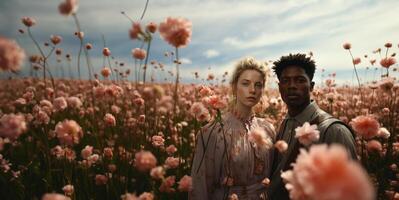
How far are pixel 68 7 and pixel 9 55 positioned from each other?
59 centimetres

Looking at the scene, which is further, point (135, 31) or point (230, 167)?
point (230, 167)

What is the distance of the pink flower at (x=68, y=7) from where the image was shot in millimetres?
2221

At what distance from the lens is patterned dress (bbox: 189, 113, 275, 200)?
11.1ft

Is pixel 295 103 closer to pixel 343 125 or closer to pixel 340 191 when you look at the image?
pixel 343 125

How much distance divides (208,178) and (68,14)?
7.30 ft

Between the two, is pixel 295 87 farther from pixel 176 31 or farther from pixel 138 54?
pixel 176 31

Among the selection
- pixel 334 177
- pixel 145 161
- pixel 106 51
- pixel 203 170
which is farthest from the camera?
pixel 106 51

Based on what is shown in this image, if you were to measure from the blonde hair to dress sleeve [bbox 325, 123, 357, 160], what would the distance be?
3.48ft

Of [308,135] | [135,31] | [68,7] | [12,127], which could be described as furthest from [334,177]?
[68,7]

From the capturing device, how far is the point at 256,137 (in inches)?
89.3

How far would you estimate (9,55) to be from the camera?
1838mm

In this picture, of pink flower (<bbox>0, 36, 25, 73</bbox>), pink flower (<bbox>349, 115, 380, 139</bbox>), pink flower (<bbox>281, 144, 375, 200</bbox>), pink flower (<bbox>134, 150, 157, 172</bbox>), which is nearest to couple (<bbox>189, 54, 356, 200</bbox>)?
pink flower (<bbox>349, 115, 380, 139</bbox>)

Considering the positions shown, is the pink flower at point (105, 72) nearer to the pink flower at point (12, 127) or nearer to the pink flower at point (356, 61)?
the pink flower at point (12, 127)

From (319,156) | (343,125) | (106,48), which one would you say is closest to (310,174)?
(319,156)
